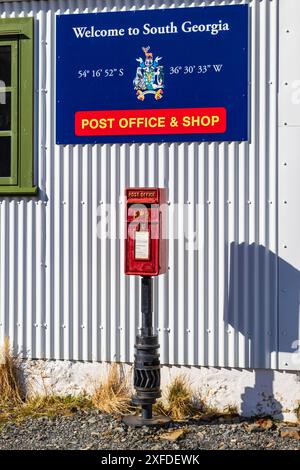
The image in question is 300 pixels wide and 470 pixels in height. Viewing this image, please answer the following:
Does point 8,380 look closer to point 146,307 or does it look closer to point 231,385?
point 146,307

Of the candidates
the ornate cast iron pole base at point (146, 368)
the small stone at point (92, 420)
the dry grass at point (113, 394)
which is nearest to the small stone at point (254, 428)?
the ornate cast iron pole base at point (146, 368)

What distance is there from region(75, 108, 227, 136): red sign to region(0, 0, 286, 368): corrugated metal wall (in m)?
0.15

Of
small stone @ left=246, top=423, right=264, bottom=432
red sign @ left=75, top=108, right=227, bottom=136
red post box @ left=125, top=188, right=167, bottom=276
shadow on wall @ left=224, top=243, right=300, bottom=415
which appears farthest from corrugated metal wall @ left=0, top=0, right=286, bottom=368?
red post box @ left=125, top=188, right=167, bottom=276

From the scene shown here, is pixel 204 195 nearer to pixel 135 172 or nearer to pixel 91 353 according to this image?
pixel 135 172

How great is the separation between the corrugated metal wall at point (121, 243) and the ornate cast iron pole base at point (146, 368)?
48 cm

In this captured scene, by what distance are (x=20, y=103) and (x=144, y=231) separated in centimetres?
202

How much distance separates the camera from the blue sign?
6953 millimetres

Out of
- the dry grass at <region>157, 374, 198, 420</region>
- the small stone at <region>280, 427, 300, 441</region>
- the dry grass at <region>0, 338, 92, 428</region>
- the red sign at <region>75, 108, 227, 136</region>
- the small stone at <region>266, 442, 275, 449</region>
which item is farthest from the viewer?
the dry grass at <region>0, 338, 92, 428</region>

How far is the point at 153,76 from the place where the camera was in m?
7.12

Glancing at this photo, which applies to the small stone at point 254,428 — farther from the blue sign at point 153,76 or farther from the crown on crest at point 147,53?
the crown on crest at point 147,53

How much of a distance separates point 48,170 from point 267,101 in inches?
86.5

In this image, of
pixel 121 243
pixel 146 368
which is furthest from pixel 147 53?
pixel 146 368

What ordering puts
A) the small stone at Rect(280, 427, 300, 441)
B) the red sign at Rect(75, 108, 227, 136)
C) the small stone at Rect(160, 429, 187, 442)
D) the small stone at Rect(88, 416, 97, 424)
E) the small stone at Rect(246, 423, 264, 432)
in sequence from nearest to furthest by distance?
the small stone at Rect(160, 429, 187, 442), the small stone at Rect(280, 427, 300, 441), the small stone at Rect(246, 423, 264, 432), the small stone at Rect(88, 416, 97, 424), the red sign at Rect(75, 108, 227, 136)

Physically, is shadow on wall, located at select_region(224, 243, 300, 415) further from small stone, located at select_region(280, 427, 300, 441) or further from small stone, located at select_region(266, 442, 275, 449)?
small stone, located at select_region(266, 442, 275, 449)
